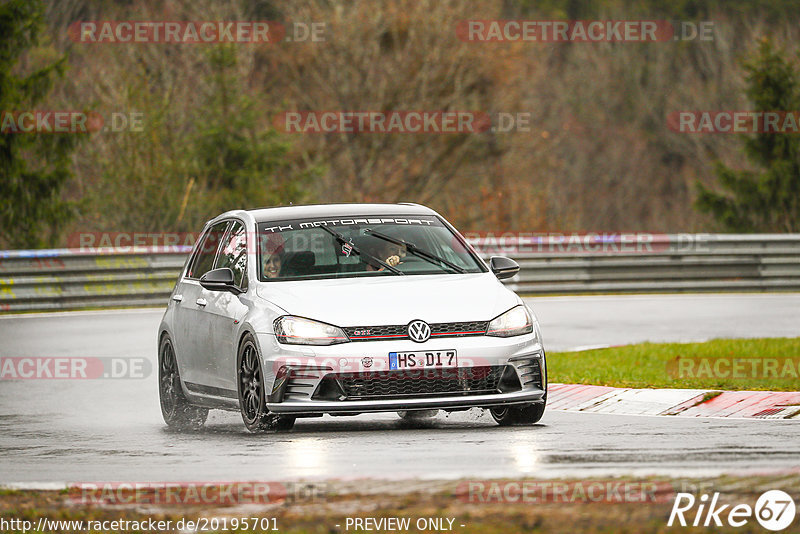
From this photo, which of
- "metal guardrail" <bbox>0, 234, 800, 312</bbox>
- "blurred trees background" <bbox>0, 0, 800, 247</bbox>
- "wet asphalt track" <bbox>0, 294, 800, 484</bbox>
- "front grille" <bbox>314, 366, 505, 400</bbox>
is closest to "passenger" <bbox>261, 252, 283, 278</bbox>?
"wet asphalt track" <bbox>0, 294, 800, 484</bbox>

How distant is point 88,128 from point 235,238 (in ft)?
69.4

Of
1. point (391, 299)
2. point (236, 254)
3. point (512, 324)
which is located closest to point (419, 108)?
point (236, 254)

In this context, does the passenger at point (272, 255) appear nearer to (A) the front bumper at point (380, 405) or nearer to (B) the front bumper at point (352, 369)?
(B) the front bumper at point (352, 369)

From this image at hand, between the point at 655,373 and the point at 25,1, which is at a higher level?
the point at 25,1

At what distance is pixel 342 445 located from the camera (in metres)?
10.5

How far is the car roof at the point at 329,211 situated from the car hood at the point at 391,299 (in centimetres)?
95

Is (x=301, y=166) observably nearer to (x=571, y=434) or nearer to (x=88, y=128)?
(x=88, y=128)

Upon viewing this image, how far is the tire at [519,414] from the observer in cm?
1157

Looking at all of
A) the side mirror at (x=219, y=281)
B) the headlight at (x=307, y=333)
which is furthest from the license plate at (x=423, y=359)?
the side mirror at (x=219, y=281)

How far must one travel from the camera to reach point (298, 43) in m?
47.3

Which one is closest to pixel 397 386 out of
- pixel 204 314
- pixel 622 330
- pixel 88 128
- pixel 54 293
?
pixel 204 314

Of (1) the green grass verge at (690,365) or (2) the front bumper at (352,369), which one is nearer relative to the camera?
(2) the front bumper at (352,369)

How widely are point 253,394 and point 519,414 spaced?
193 centimetres

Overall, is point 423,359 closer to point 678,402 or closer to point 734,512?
point 678,402
